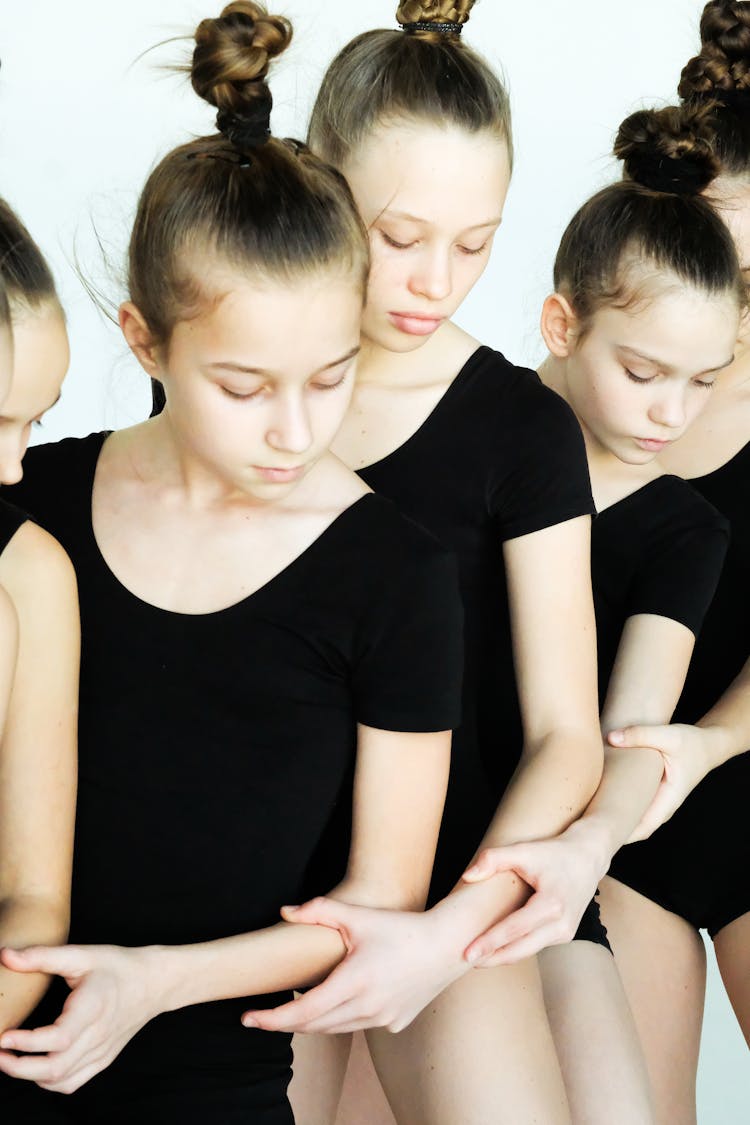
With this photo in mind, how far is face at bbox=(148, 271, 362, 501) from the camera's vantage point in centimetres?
124

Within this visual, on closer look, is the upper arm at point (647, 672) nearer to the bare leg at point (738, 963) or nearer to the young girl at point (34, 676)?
the bare leg at point (738, 963)

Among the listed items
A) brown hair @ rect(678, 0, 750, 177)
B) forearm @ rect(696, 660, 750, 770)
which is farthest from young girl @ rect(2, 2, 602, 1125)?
brown hair @ rect(678, 0, 750, 177)

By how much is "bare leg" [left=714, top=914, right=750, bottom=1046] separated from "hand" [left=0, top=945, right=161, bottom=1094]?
0.72 meters

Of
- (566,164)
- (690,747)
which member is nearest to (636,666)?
(690,747)

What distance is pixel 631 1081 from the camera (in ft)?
4.88

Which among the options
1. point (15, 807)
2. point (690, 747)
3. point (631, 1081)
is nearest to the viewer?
point (15, 807)

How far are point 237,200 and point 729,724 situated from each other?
792 mm

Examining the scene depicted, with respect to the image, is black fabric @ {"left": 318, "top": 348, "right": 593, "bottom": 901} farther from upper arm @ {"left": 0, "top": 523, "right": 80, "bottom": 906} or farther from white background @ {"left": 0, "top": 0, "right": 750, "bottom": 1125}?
white background @ {"left": 0, "top": 0, "right": 750, "bottom": 1125}

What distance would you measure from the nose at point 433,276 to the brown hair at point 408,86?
0.40 feet

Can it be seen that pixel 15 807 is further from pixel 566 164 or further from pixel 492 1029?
pixel 566 164

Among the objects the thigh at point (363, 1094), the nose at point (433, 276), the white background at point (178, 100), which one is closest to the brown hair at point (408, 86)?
the nose at point (433, 276)

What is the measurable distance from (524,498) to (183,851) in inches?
17.7

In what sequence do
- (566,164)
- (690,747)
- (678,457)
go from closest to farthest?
(690,747) < (678,457) < (566,164)

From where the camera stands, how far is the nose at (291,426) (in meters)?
1.25
